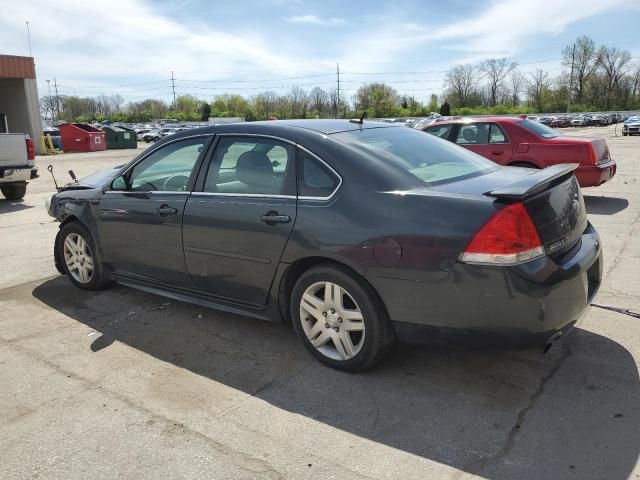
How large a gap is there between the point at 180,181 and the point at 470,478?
2.95 metres

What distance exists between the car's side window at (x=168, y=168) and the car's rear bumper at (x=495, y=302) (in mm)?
1886

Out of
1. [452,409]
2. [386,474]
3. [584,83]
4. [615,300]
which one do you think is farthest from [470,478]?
[584,83]

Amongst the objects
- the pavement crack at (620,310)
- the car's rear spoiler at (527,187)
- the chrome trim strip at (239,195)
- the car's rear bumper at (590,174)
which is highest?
the car's rear spoiler at (527,187)

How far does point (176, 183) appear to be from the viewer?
13.9 ft

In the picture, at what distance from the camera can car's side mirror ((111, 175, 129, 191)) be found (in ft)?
15.1

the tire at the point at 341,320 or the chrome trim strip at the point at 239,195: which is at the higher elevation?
the chrome trim strip at the point at 239,195

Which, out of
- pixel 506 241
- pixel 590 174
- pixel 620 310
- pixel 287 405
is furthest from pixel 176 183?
pixel 590 174

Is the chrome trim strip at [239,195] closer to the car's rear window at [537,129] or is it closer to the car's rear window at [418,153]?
the car's rear window at [418,153]

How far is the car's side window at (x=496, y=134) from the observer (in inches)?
364

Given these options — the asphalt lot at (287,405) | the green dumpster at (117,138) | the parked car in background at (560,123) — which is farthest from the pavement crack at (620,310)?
the parked car in background at (560,123)

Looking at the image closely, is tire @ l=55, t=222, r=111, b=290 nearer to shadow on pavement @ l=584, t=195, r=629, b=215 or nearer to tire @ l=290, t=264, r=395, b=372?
tire @ l=290, t=264, r=395, b=372

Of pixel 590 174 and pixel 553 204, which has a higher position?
pixel 553 204

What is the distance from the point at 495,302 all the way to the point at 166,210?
2.56 meters

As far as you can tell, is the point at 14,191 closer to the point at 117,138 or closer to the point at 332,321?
the point at 332,321
